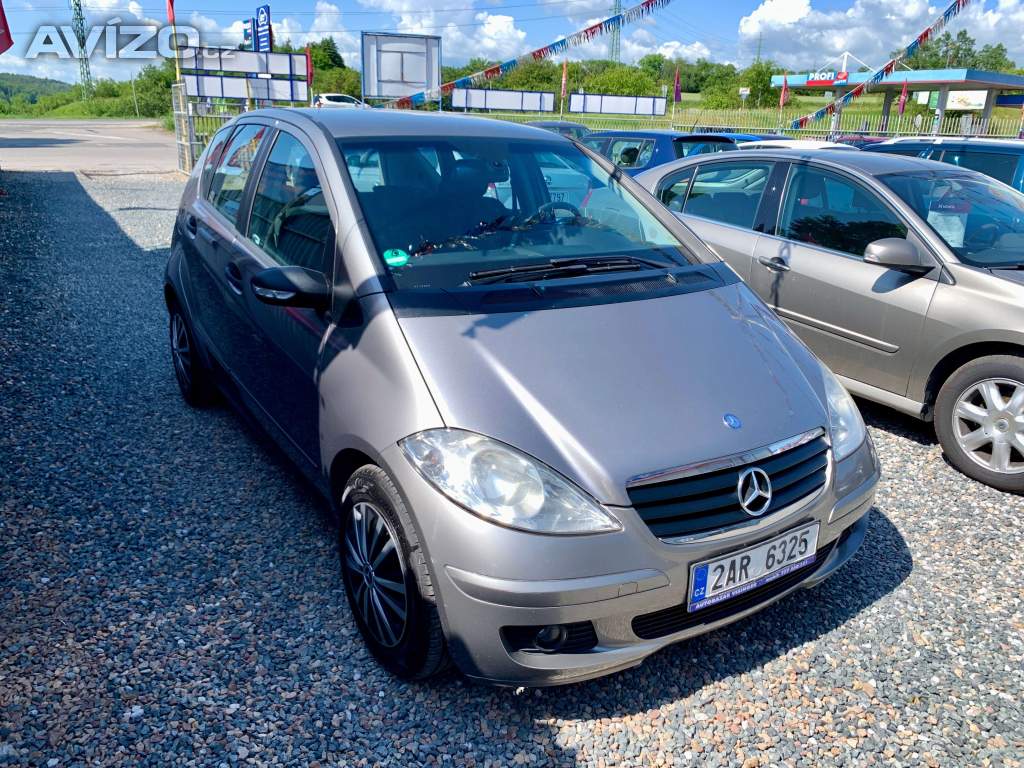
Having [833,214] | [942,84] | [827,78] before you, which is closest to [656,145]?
[833,214]

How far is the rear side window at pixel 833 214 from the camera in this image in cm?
464

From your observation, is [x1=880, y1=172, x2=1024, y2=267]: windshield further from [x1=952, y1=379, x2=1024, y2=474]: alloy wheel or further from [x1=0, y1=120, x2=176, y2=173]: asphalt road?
[x1=0, y1=120, x2=176, y2=173]: asphalt road

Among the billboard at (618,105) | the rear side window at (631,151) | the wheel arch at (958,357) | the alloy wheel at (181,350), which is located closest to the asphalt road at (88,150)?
the billboard at (618,105)

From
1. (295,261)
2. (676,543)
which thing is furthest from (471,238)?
(676,543)

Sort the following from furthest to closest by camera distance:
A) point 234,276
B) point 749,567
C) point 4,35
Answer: point 4,35, point 234,276, point 749,567

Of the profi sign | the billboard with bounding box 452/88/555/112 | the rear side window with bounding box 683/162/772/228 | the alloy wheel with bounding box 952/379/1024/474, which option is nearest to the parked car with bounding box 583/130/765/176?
the rear side window with bounding box 683/162/772/228

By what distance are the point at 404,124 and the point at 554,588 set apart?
7.46 ft

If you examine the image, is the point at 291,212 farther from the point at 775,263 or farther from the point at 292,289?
the point at 775,263

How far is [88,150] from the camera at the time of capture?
88.3ft

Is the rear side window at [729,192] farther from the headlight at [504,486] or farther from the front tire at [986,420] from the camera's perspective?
the headlight at [504,486]

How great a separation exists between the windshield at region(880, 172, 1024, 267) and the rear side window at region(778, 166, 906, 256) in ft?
0.51

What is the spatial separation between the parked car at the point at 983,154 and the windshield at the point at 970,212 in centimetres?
287

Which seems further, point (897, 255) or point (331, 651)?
point (897, 255)

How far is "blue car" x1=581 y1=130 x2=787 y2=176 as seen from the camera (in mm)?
9414
